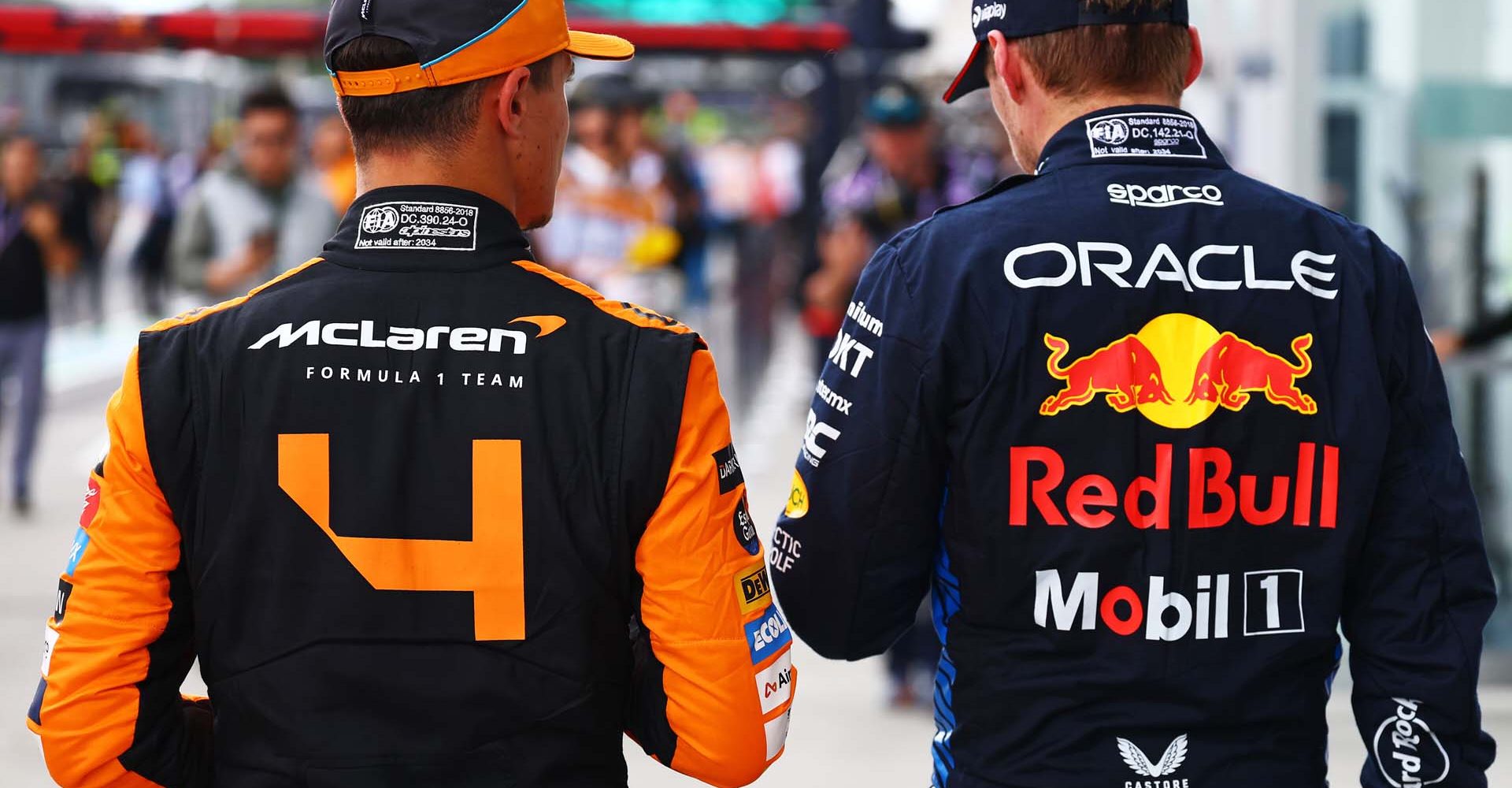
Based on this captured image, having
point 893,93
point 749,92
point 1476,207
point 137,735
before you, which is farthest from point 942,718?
point 749,92

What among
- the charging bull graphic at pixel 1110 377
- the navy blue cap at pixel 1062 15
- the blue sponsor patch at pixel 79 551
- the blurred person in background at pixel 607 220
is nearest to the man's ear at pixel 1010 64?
the navy blue cap at pixel 1062 15

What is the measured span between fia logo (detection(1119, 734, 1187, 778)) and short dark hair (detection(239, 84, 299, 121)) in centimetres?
563

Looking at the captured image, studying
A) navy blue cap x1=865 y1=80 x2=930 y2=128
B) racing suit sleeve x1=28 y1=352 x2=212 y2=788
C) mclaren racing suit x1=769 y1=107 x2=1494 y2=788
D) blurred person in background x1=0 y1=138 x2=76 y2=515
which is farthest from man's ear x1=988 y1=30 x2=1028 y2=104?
blurred person in background x1=0 y1=138 x2=76 y2=515

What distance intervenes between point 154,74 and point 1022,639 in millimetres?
28803

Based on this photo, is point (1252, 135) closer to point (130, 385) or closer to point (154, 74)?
point (130, 385)

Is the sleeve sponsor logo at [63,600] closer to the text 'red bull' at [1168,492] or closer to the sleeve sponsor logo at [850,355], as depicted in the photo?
the sleeve sponsor logo at [850,355]

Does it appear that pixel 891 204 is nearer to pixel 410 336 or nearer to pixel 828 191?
pixel 828 191

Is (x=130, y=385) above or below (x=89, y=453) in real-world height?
above

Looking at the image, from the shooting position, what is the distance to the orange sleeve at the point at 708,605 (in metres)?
1.97

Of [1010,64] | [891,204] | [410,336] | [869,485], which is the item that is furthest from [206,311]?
[891,204]

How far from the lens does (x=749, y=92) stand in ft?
118

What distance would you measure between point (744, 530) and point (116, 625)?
73 cm

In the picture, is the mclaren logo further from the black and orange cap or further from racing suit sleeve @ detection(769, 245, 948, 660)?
racing suit sleeve @ detection(769, 245, 948, 660)

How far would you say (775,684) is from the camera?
2.06 m
